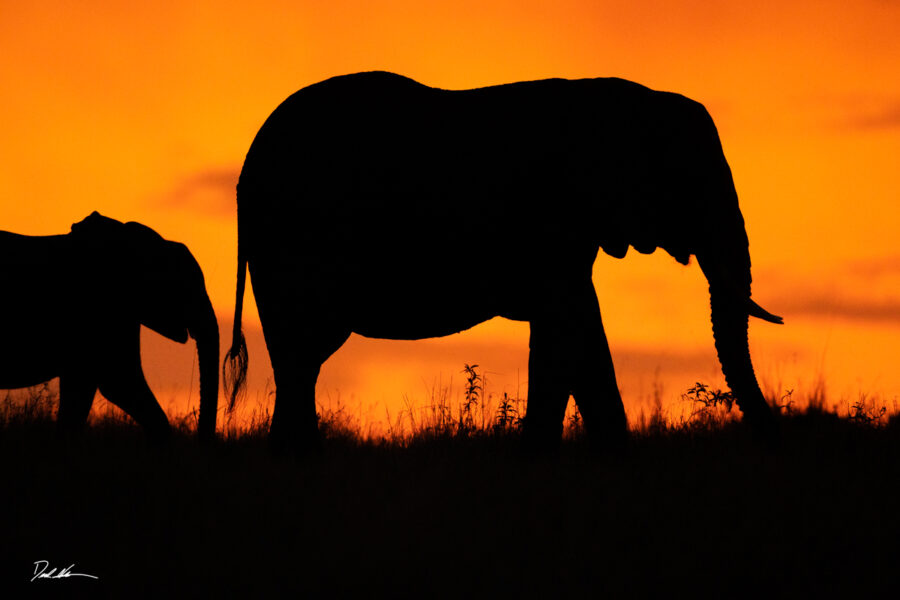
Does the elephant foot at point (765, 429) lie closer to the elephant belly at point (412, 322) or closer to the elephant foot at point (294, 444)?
the elephant belly at point (412, 322)

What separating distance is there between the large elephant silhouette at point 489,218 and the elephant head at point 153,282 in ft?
6.95

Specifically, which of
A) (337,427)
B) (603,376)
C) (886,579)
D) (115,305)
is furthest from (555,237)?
(115,305)

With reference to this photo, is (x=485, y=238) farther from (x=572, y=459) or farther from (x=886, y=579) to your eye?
(x=886, y=579)

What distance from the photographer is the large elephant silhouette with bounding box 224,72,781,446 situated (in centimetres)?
923

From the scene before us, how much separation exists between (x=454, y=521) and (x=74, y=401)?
5.17 m

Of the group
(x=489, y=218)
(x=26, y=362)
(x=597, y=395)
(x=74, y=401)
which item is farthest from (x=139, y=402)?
(x=597, y=395)

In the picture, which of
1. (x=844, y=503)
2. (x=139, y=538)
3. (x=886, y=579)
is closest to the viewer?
(x=886, y=579)

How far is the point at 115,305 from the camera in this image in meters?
11.2

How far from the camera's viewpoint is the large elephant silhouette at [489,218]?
9.23 meters

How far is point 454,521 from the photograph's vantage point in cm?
700

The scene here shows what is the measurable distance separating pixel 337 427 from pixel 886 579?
17.6ft
